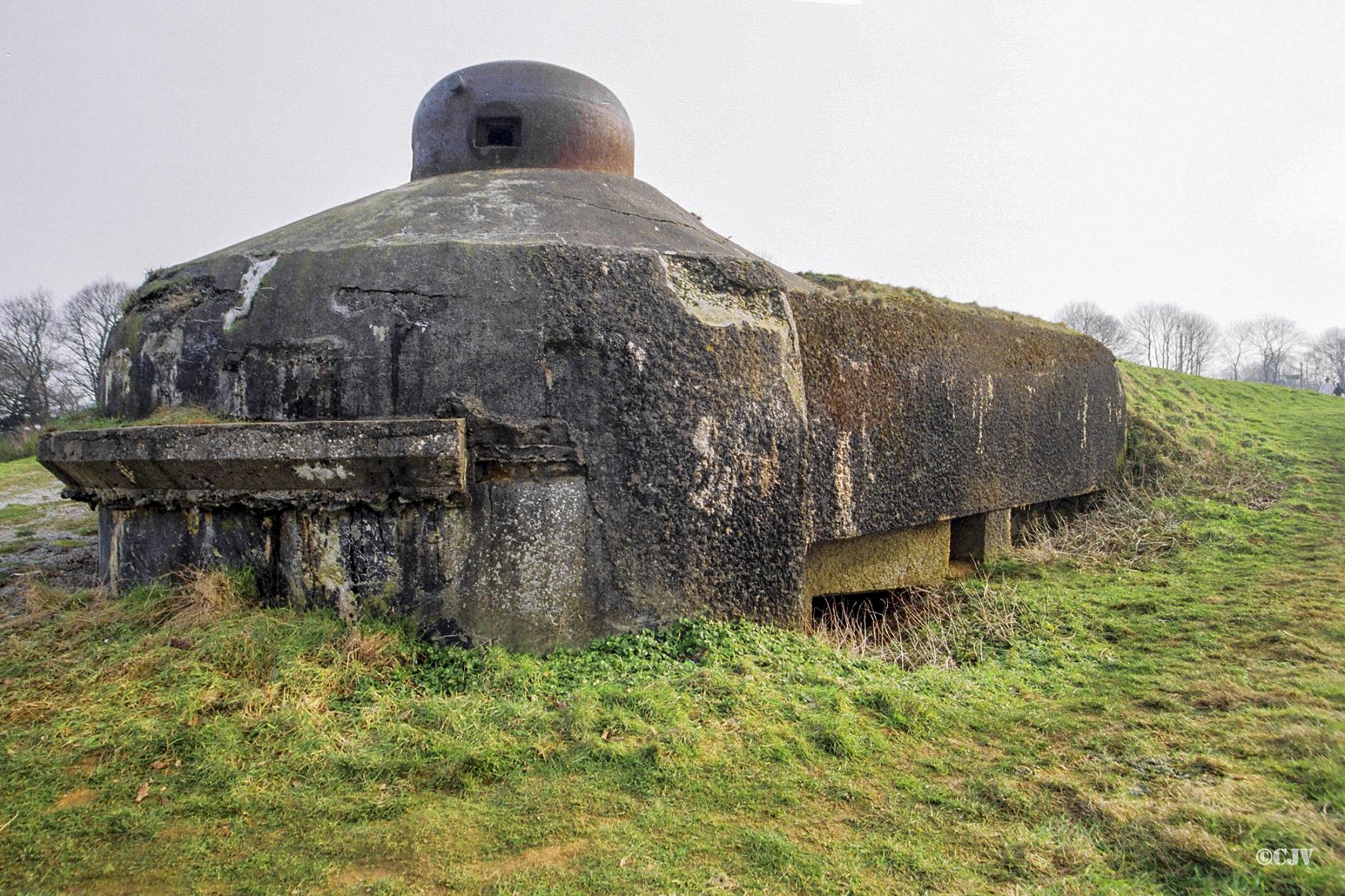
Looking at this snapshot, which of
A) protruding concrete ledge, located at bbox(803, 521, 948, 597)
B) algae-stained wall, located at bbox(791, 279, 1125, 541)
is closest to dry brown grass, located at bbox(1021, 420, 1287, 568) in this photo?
algae-stained wall, located at bbox(791, 279, 1125, 541)

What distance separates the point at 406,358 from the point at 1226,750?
3550 mm

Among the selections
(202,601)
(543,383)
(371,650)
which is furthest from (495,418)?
(202,601)

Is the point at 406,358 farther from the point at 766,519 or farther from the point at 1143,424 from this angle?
the point at 1143,424

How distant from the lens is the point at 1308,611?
4.34m

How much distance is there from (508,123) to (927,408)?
318cm

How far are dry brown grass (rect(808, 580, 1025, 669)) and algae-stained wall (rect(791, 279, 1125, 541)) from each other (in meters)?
0.55

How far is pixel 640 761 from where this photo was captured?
2605 millimetres

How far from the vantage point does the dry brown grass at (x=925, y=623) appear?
13.9ft

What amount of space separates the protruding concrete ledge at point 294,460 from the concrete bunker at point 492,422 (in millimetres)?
11

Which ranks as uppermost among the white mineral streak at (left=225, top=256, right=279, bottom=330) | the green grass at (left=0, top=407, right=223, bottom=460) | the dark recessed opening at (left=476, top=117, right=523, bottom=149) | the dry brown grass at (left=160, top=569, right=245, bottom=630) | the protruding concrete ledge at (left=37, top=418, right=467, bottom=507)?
the dark recessed opening at (left=476, top=117, right=523, bottom=149)

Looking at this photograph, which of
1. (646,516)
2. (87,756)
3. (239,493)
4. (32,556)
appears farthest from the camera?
(32,556)

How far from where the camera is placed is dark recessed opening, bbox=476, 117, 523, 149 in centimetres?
496

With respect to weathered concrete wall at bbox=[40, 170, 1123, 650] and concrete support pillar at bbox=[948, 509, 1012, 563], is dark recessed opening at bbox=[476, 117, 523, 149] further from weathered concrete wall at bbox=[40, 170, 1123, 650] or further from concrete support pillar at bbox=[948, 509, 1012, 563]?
concrete support pillar at bbox=[948, 509, 1012, 563]

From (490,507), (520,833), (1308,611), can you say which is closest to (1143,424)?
(1308,611)
